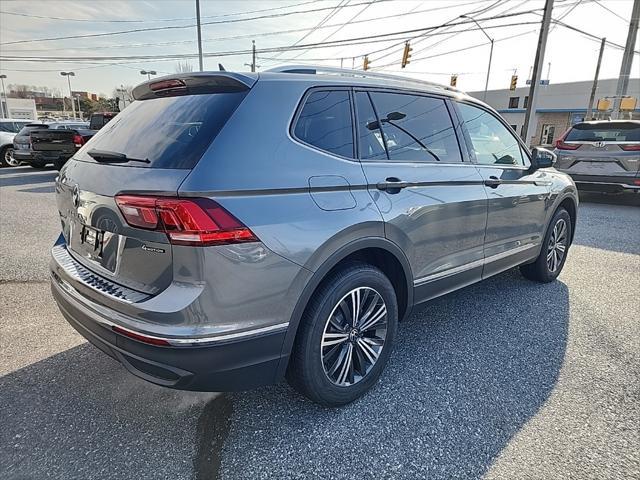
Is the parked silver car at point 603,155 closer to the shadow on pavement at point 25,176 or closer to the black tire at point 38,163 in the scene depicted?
the shadow on pavement at point 25,176

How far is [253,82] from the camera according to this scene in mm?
2115

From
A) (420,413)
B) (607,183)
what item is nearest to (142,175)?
(420,413)

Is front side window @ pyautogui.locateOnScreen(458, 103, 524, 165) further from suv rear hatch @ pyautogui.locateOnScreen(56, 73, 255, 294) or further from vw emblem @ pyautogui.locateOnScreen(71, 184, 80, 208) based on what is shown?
vw emblem @ pyautogui.locateOnScreen(71, 184, 80, 208)

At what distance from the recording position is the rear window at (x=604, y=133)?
882cm

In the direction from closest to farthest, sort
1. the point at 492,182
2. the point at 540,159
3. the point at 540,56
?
the point at 492,182 → the point at 540,159 → the point at 540,56

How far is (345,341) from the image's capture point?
8.05 feet

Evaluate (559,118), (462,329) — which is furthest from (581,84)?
(462,329)

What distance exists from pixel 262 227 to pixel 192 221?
0.30 metres

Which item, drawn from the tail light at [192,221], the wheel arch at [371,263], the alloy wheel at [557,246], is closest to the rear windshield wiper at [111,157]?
the tail light at [192,221]

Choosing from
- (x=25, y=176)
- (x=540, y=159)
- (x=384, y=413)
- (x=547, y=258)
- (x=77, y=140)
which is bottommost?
(x=25, y=176)

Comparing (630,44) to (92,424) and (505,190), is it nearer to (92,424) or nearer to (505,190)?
(505,190)

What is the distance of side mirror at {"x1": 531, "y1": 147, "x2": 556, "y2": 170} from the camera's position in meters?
3.92

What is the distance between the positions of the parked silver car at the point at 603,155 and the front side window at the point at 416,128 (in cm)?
750

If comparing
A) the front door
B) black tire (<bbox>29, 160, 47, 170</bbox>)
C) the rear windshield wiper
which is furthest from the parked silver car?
black tire (<bbox>29, 160, 47, 170</bbox>)
